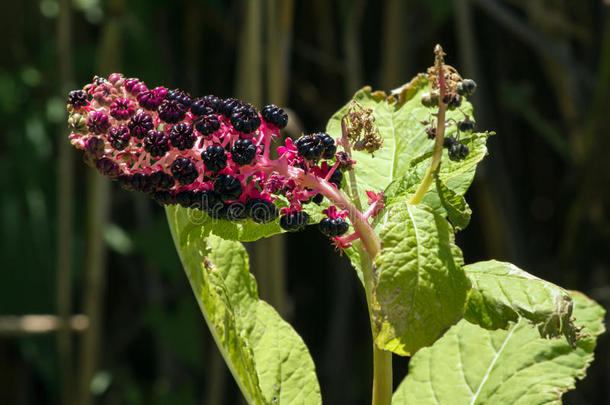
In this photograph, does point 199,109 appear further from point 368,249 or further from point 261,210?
point 368,249

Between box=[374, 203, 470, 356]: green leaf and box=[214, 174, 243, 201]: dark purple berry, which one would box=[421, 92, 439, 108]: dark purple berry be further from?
box=[214, 174, 243, 201]: dark purple berry

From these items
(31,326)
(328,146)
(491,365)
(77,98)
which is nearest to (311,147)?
(328,146)

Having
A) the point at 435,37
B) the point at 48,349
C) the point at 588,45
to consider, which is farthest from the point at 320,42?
the point at 48,349

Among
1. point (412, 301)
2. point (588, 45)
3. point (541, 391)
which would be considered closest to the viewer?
point (412, 301)

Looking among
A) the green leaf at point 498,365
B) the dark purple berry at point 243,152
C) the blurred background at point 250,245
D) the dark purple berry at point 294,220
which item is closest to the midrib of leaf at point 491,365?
the green leaf at point 498,365

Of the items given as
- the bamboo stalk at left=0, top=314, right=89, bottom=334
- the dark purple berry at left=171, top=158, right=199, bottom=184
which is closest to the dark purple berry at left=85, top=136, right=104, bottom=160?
the dark purple berry at left=171, top=158, right=199, bottom=184

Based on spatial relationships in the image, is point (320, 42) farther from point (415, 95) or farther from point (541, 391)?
point (541, 391)
